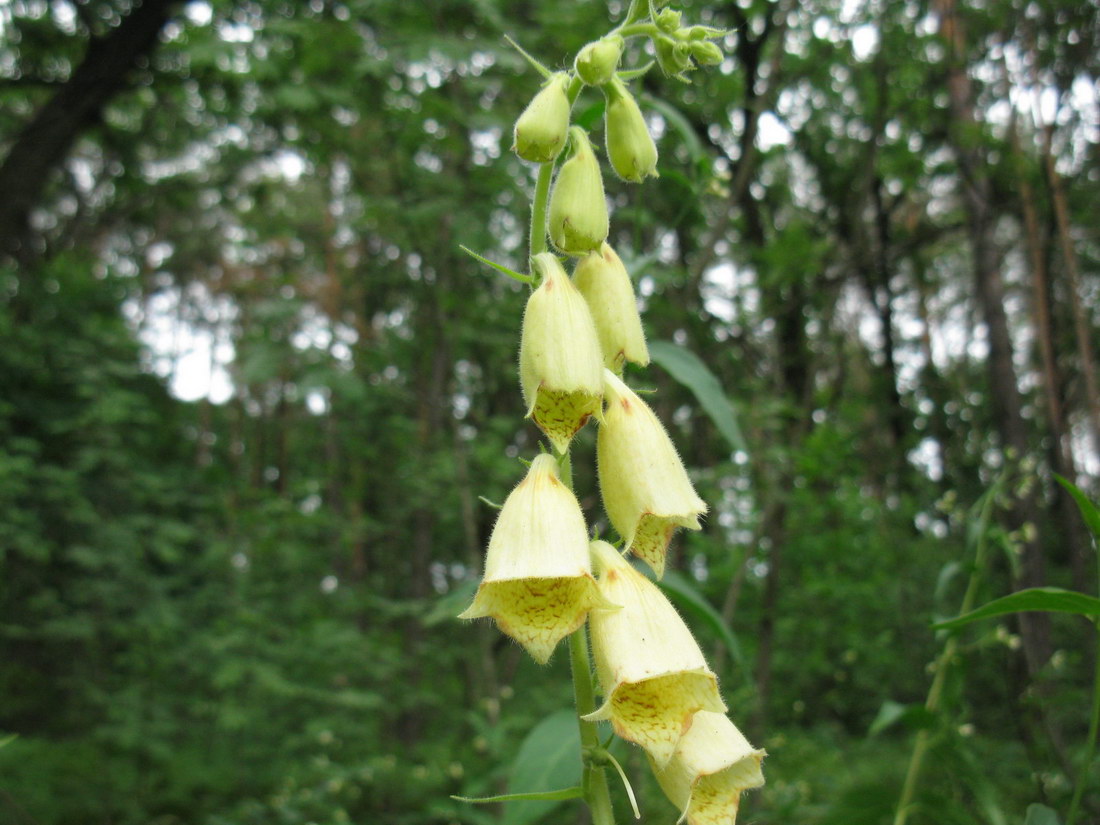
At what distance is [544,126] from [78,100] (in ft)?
22.0

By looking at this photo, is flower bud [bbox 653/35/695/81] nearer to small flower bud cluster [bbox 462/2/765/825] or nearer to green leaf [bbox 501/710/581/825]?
small flower bud cluster [bbox 462/2/765/825]

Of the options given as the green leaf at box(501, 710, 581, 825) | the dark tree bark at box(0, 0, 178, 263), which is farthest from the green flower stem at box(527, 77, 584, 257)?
the dark tree bark at box(0, 0, 178, 263)

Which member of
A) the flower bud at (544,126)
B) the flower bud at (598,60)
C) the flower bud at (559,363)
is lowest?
the flower bud at (559,363)

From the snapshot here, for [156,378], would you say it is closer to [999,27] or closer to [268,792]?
[268,792]

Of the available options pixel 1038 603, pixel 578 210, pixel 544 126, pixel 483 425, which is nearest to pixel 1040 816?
pixel 1038 603

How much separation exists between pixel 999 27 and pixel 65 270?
747 cm

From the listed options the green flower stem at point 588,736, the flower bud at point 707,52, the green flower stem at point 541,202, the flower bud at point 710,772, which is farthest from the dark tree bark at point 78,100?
the flower bud at point 710,772

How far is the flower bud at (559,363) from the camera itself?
98 centimetres

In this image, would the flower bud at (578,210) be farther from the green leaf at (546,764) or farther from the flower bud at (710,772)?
the green leaf at (546,764)

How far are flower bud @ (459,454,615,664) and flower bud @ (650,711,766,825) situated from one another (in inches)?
7.7

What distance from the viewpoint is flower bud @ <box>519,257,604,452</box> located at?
98 cm

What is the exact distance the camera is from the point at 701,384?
61.8 inches

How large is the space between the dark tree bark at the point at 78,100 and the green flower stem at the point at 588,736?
6.70 metres

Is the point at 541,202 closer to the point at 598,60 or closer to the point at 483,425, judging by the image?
the point at 598,60
